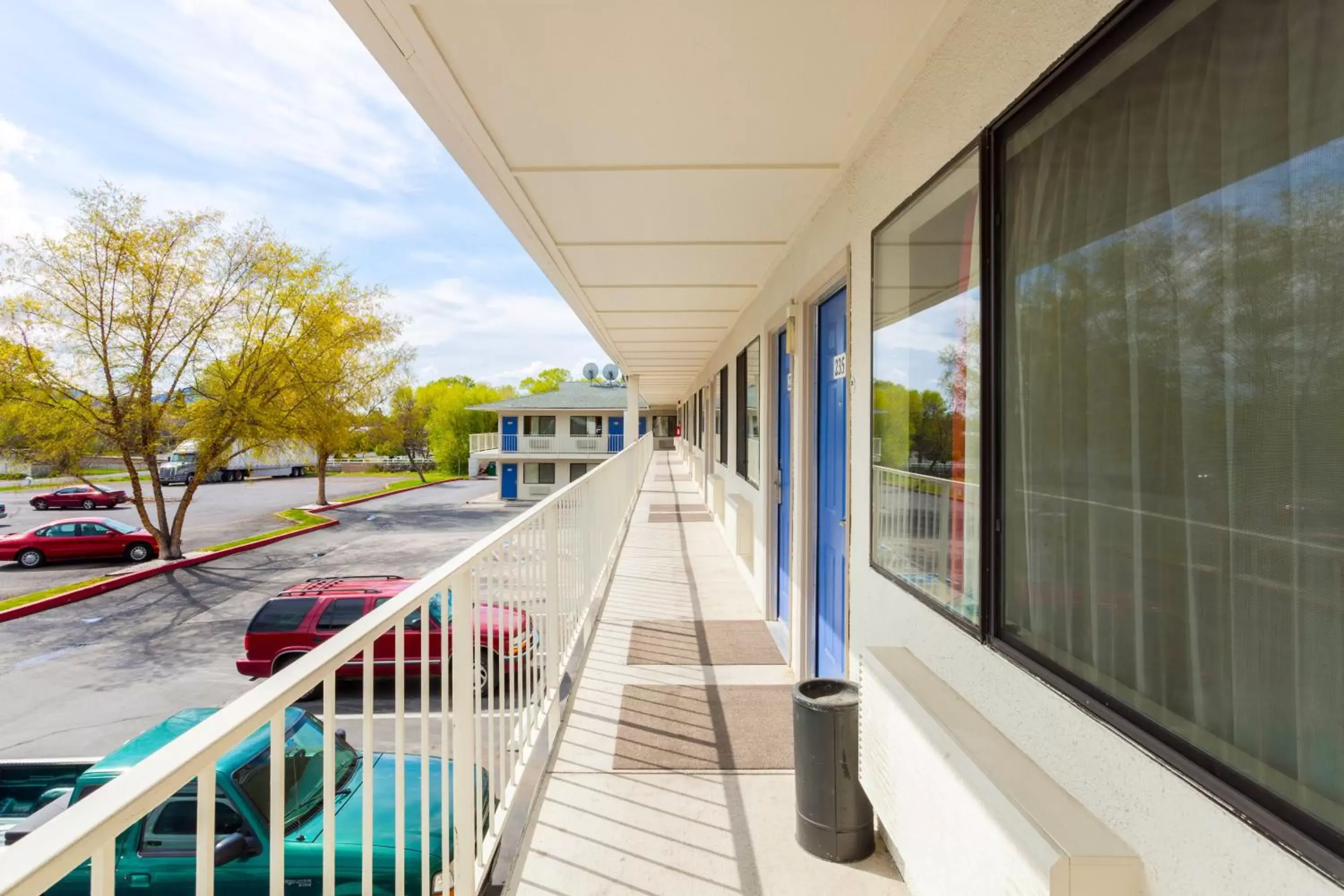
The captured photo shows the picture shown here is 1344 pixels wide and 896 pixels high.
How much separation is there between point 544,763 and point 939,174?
2.49 m

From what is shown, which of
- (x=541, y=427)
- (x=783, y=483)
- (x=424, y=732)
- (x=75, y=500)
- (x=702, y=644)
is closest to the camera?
(x=424, y=732)

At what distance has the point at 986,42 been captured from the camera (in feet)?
4.89

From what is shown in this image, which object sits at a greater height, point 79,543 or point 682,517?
point 682,517

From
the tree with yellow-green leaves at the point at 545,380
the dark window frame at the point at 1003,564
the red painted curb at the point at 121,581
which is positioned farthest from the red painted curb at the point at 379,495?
the dark window frame at the point at 1003,564

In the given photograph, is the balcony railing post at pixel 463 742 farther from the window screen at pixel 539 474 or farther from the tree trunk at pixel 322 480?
the tree trunk at pixel 322 480

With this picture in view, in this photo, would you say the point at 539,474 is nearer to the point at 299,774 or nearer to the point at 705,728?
the point at 299,774

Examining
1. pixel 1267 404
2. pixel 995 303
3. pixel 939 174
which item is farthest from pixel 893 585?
pixel 1267 404

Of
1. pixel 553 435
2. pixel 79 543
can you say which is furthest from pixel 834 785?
pixel 553 435

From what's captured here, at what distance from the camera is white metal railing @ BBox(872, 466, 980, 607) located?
5.32 feet

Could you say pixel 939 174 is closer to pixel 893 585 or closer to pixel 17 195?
pixel 893 585

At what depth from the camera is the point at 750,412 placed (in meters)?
5.93

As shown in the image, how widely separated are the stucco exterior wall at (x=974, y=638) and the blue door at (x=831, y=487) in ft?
0.98

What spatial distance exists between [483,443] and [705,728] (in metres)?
42.9

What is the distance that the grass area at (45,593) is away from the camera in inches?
605
